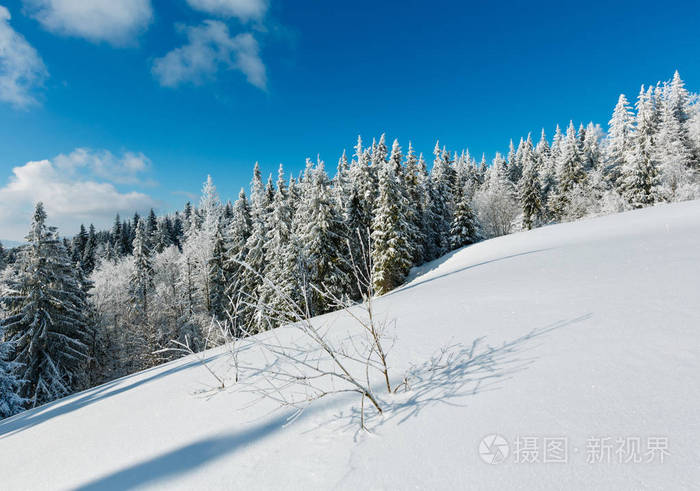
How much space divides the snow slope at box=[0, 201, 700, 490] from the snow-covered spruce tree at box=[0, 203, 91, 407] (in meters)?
13.7

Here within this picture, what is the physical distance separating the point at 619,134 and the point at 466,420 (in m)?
46.4

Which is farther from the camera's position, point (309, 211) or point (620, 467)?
point (309, 211)

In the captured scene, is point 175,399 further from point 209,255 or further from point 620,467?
point 209,255

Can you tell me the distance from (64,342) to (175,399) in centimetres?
1651

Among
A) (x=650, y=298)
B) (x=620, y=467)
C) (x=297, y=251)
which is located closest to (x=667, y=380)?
(x=620, y=467)

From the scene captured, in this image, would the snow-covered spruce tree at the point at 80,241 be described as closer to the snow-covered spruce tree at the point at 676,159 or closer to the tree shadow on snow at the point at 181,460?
the tree shadow on snow at the point at 181,460

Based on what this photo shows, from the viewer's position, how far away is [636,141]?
29.0m

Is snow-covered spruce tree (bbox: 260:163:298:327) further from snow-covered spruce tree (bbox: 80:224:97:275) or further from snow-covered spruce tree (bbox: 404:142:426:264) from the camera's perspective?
snow-covered spruce tree (bbox: 80:224:97:275)

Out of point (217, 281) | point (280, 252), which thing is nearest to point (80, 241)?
point (217, 281)

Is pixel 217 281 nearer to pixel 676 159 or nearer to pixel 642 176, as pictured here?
pixel 642 176

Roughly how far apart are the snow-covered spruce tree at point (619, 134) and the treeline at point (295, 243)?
188 mm

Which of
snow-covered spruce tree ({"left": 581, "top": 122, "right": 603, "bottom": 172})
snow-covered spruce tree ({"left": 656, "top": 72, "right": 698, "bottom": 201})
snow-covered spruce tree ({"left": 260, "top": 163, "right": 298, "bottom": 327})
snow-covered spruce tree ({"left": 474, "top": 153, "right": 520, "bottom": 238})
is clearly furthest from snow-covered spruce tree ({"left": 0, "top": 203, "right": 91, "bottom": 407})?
snow-covered spruce tree ({"left": 581, "top": 122, "right": 603, "bottom": 172})

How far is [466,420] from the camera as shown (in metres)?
2.22

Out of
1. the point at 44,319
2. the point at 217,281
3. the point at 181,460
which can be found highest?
the point at 217,281
